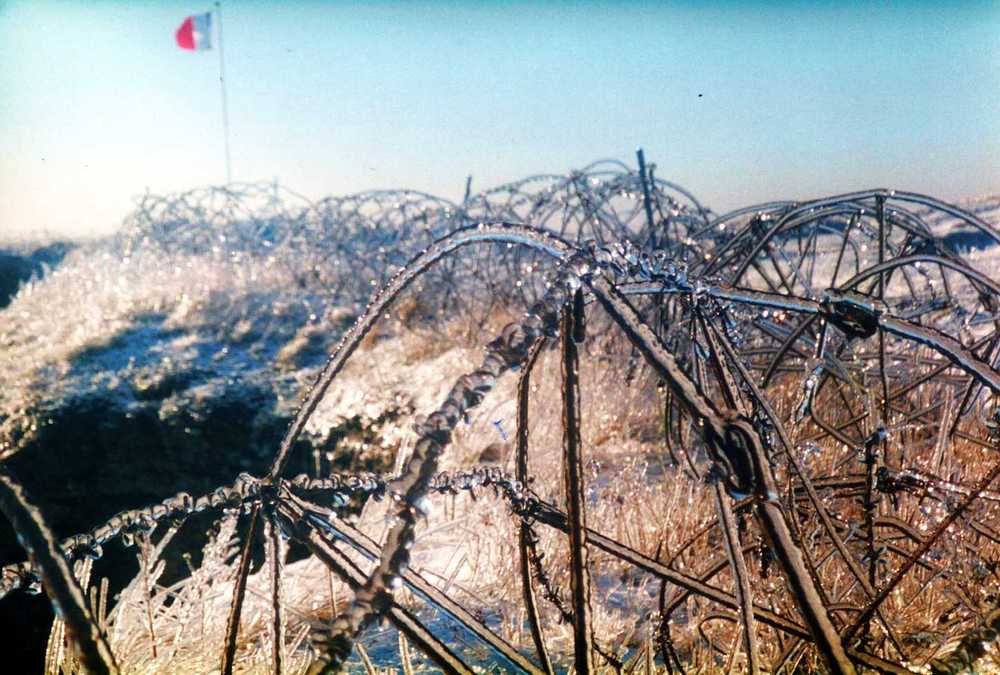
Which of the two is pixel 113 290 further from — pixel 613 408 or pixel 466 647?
pixel 466 647

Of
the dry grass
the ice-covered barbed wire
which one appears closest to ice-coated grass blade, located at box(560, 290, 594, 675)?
the ice-covered barbed wire

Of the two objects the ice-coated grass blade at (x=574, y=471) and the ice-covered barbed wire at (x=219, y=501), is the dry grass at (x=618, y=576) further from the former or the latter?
the ice-coated grass blade at (x=574, y=471)

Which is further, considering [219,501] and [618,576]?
[618,576]

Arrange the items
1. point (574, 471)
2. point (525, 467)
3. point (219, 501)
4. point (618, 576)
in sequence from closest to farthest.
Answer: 1. point (574, 471)
2. point (219, 501)
3. point (525, 467)
4. point (618, 576)

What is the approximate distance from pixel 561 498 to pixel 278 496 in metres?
2.48

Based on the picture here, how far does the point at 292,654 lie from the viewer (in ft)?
8.48

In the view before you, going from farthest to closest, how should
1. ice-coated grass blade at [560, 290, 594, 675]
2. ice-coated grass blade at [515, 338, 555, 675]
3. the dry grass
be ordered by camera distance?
the dry grass < ice-coated grass blade at [515, 338, 555, 675] < ice-coated grass blade at [560, 290, 594, 675]

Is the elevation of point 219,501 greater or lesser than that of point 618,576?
greater

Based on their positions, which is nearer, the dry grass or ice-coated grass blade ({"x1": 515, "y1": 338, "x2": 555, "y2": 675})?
ice-coated grass blade ({"x1": 515, "y1": 338, "x2": 555, "y2": 675})

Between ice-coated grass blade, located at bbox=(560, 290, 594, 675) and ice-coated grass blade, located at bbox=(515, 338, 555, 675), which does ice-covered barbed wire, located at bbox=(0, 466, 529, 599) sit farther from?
ice-coated grass blade, located at bbox=(560, 290, 594, 675)

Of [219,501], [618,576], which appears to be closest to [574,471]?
[219,501]

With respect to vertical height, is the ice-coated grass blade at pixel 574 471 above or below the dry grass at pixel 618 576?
above

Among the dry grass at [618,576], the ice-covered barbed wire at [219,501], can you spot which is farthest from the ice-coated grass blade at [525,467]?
the dry grass at [618,576]

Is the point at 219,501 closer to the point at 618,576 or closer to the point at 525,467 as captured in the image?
the point at 525,467
